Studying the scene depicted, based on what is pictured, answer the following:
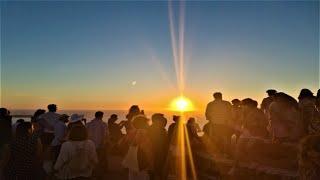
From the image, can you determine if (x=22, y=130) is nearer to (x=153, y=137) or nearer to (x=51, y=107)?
(x=153, y=137)

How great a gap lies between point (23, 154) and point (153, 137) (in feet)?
9.13

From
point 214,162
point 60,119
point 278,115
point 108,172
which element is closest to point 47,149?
point 60,119

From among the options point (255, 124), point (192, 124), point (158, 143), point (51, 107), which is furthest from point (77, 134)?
point (192, 124)

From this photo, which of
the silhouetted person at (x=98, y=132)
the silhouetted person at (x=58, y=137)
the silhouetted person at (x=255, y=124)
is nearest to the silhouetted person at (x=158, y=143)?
the silhouetted person at (x=255, y=124)

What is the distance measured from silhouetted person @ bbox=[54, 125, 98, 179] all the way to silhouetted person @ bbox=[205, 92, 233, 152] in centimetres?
458

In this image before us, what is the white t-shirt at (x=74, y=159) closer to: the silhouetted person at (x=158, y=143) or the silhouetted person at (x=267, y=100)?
the silhouetted person at (x=158, y=143)

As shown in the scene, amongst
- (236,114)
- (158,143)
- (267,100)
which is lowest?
(158,143)

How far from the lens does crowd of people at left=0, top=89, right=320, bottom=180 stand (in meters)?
7.68

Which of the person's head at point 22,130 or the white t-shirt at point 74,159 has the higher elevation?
the person's head at point 22,130

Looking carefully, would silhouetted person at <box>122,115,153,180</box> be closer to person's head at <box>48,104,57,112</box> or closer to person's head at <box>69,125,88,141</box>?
person's head at <box>69,125,88,141</box>

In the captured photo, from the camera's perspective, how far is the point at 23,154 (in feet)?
27.2

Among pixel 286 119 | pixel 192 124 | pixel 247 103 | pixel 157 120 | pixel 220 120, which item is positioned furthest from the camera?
pixel 192 124

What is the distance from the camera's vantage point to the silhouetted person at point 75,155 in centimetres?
762

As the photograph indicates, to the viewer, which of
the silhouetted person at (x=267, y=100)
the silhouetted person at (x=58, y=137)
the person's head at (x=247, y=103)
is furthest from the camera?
the silhouetted person at (x=58, y=137)
